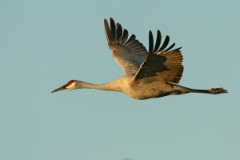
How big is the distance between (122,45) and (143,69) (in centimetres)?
462

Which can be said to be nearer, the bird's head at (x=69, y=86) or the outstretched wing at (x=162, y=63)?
the outstretched wing at (x=162, y=63)

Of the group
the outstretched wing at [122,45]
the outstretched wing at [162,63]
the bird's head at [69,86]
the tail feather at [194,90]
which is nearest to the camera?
the outstretched wing at [162,63]

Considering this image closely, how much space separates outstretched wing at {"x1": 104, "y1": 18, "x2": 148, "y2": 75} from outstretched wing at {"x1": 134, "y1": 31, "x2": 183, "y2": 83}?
3351 millimetres

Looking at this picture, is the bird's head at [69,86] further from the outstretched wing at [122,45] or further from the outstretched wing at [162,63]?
the outstretched wing at [162,63]

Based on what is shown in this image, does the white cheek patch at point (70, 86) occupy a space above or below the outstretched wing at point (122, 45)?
below

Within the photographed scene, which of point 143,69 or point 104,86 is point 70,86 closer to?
point 104,86

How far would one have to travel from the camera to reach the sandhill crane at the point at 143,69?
627 inches

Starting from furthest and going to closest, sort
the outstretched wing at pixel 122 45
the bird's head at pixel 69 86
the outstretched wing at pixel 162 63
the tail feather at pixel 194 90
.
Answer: the outstretched wing at pixel 122 45, the bird's head at pixel 69 86, the tail feather at pixel 194 90, the outstretched wing at pixel 162 63

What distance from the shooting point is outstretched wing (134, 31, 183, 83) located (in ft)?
50.8

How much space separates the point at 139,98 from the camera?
57.7ft

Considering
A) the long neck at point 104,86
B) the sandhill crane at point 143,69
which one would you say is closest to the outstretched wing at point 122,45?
the sandhill crane at point 143,69

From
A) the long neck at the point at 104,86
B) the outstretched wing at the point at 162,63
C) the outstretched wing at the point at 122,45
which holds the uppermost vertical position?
the outstretched wing at the point at 122,45

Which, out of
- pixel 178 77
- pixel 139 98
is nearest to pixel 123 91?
pixel 139 98

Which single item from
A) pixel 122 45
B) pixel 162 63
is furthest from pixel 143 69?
pixel 122 45
